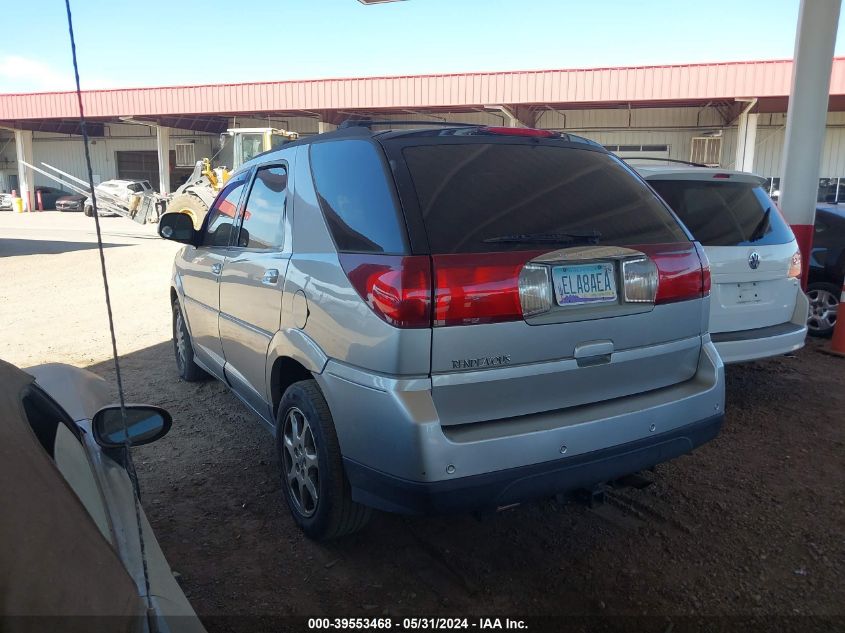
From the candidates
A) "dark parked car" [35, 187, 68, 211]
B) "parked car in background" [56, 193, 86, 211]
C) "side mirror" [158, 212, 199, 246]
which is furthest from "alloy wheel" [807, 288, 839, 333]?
"dark parked car" [35, 187, 68, 211]

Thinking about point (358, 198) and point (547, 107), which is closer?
point (358, 198)

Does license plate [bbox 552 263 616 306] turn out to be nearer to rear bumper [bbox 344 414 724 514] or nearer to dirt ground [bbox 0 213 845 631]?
rear bumper [bbox 344 414 724 514]

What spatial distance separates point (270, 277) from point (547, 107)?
2580 centimetres

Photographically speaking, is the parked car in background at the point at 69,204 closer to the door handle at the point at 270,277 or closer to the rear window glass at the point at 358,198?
the door handle at the point at 270,277

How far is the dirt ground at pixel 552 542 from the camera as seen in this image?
267cm

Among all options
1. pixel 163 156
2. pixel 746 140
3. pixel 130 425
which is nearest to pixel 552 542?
pixel 130 425

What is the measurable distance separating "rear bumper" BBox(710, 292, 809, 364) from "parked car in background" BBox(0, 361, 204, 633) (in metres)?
3.91

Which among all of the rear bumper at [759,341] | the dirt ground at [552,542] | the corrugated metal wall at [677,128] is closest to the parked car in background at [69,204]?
the corrugated metal wall at [677,128]

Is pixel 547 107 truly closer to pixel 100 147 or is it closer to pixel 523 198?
pixel 523 198

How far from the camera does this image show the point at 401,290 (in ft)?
7.70

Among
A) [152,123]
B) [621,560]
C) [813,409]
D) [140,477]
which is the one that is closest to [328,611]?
[621,560]

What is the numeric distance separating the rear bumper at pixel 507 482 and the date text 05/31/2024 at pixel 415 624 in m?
0.47

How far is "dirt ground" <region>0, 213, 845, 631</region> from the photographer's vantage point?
→ 2668 mm

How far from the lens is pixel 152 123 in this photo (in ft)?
107
